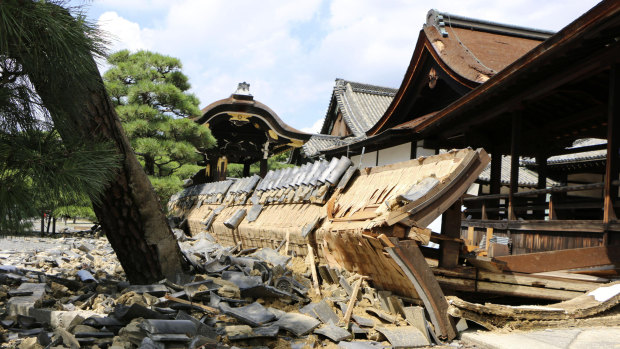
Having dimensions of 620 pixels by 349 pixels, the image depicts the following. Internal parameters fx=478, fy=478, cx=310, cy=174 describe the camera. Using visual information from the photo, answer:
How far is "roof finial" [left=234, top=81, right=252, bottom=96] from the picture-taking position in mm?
16812

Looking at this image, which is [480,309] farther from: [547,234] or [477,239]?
[477,239]

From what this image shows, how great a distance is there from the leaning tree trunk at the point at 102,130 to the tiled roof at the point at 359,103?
14390 mm

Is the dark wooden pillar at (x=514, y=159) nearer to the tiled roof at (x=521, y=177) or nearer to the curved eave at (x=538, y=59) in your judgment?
the curved eave at (x=538, y=59)

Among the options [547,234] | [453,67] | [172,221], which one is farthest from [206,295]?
[172,221]

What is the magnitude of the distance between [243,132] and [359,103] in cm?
581

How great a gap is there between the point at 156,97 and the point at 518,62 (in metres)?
10.6

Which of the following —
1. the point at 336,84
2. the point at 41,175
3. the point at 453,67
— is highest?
the point at 336,84

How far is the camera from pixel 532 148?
919cm

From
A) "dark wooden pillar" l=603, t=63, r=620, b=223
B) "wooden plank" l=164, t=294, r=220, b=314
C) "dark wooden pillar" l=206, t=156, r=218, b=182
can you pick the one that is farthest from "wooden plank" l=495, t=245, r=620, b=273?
"dark wooden pillar" l=206, t=156, r=218, b=182

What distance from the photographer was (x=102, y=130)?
13.0 ft

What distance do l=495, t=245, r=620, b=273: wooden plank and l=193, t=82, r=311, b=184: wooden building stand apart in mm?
12272

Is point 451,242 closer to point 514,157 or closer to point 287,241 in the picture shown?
point 287,241

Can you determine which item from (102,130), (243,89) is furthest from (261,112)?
(102,130)

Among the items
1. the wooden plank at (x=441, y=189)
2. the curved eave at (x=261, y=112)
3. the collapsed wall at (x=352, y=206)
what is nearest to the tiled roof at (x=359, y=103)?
the curved eave at (x=261, y=112)
